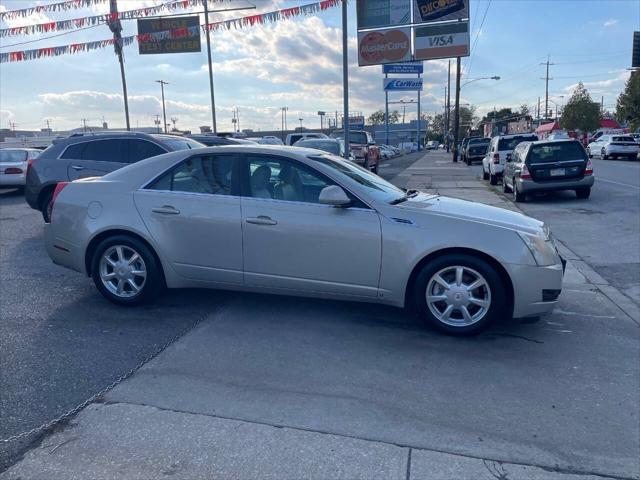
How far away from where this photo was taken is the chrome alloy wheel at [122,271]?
5.36 meters

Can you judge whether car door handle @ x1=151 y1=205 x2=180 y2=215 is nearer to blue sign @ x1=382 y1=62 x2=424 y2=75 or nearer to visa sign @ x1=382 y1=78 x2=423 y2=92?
blue sign @ x1=382 y1=62 x2=424 y2=75

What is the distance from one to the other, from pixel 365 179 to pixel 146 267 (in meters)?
2.25

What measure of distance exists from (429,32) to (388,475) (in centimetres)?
2156

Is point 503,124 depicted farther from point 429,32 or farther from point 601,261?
Answer: point 601,261

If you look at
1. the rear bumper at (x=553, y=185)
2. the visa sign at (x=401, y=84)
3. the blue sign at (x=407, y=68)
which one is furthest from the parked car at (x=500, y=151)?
the visa sign at (x=401, y=84)

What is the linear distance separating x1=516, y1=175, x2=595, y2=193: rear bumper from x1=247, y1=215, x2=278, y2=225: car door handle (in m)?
10.6

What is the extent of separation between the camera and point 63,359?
4.25 meters

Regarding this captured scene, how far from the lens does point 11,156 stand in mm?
16250

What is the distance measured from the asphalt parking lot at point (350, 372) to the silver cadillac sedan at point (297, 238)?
1.11 feet

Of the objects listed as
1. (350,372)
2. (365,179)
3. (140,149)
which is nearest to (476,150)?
(140,149)

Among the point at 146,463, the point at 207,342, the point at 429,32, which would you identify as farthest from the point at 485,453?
A: the point at 429,32

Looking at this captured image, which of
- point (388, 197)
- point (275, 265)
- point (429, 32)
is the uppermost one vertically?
point (429, 32)

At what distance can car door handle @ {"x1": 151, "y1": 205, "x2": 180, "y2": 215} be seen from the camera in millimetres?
5180

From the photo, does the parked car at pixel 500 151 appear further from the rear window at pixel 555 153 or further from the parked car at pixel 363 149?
the rear window at pixel 555 153
